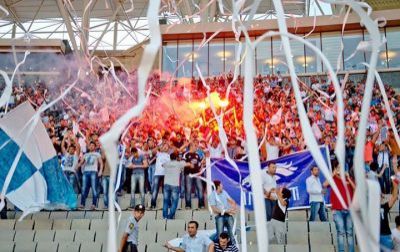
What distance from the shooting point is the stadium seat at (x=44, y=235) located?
858 cm

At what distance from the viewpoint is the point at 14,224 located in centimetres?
923

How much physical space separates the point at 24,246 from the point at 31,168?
1184 millimetres

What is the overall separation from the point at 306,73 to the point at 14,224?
15072mm

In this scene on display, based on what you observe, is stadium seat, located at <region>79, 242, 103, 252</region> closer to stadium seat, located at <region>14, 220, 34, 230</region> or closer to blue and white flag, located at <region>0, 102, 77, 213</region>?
blue and white flag, located at <region>0, 102, 77, 213</region>

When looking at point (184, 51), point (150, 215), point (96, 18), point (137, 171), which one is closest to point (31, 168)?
point (137, 171)

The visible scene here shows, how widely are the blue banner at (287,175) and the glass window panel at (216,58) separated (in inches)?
554

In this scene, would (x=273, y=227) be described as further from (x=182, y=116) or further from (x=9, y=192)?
(x=182, y=116)

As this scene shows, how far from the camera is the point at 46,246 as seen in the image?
8.18m

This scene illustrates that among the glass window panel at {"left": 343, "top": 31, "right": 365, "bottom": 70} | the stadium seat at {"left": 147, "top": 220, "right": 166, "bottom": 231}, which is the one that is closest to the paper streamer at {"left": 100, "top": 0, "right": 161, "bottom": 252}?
the stadium seat at {"left": 147, "top": 220, "right": 166, "bottom": 231}

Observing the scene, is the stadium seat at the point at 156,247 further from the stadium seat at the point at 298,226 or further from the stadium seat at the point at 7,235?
the stadium seat at the point at 7,235

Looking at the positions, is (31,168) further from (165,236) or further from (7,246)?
(165,236)

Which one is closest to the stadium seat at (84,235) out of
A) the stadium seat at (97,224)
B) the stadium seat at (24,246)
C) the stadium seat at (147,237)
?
the stadium seat at (97,224)

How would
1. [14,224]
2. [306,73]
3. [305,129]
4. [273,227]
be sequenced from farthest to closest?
[306,73], [14,224], [273,227], [305,129]

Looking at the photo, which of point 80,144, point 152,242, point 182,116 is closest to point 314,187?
point 152,242
